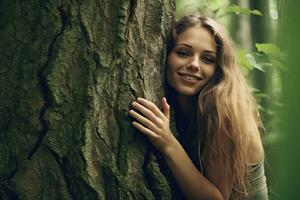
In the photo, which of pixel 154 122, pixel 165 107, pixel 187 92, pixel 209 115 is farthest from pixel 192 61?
pixel 154 122

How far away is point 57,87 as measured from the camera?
1.46 meters

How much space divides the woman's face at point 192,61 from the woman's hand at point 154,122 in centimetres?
22

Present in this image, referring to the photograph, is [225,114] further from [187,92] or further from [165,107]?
[165,107]

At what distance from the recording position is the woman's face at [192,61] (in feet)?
6.16

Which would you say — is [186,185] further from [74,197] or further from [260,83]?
[260,83]

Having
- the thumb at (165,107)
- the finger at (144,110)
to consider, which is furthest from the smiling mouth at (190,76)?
the finger at (144,110)

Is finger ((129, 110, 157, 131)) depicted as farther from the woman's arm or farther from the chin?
the chin

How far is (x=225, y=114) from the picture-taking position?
1.96 m

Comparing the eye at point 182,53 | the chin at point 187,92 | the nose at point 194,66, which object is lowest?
the chin at point 187,92

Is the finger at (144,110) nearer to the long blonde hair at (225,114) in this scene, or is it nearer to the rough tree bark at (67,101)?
the rough tree bark at (67,101)

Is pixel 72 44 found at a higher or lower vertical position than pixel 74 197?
higher

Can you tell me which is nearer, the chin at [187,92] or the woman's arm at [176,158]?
the woman's arm at [176,158]

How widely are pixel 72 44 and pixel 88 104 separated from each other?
0.67 feet

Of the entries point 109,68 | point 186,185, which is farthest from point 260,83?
point 109,68
